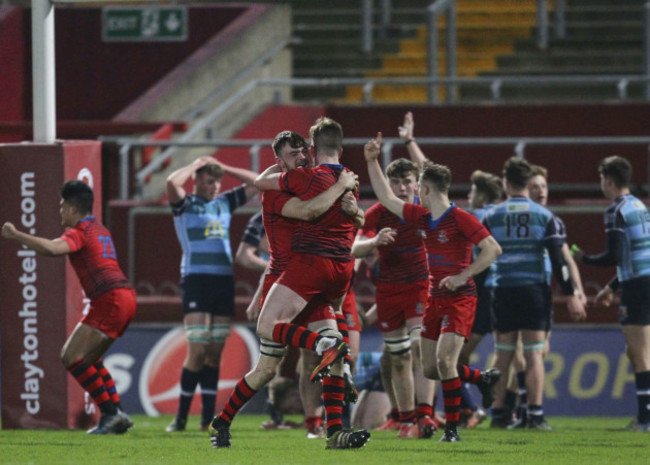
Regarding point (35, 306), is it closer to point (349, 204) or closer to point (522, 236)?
point (349, 204)

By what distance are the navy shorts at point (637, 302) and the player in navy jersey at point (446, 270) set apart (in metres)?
1.76

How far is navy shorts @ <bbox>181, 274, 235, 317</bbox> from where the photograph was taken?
13078 mm

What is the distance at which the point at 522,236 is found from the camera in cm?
1277

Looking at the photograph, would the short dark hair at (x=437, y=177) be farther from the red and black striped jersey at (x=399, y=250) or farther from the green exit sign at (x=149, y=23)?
the green exit sign at (x=149, y=23)

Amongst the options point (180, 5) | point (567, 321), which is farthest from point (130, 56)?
point (567, 321)

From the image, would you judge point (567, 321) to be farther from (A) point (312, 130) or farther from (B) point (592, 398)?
(A) point (312, 130)

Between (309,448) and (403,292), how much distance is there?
1.82 metres

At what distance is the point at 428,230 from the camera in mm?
11211

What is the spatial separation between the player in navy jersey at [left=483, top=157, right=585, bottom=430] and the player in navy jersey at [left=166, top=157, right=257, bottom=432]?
7.19 ft

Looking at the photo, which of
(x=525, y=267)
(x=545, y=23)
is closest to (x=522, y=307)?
(x=525, y=267)

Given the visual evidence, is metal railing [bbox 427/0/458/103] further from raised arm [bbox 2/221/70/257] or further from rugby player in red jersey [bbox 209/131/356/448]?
rugby player in red jersey [bbox 209/131/356/448]

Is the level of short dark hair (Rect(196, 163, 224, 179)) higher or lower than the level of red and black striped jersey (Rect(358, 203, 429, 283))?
higher

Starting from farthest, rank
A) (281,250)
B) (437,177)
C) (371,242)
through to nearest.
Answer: (371,242) < (437,177) < (281,250)

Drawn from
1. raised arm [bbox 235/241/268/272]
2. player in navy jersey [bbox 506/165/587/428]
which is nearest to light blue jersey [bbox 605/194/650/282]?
player in navy jersey [bbox 506/165/587/428]
